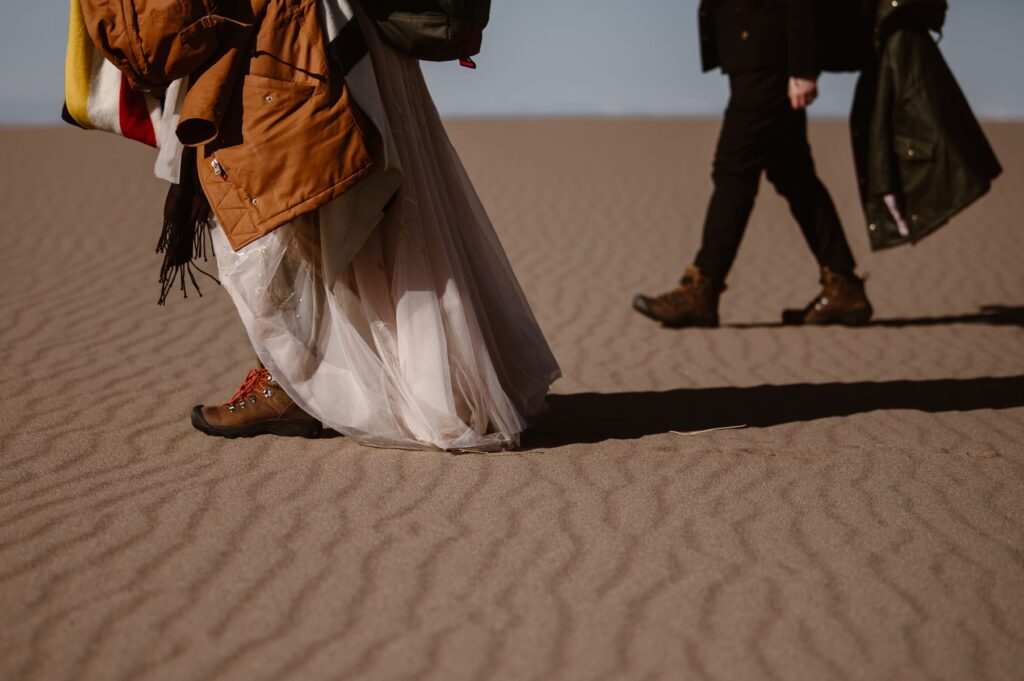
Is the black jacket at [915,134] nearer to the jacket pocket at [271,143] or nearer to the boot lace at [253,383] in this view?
the boot lace at [253,383]

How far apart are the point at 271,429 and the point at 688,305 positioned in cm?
287

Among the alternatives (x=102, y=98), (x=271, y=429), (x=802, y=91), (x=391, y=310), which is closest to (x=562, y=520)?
(x=391, y=310)

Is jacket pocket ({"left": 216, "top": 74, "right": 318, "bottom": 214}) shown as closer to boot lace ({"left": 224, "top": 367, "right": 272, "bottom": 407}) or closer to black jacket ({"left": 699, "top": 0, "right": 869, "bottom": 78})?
boot lace ({"left": 224, "top": 367, "right": 272, "bottom": 407})

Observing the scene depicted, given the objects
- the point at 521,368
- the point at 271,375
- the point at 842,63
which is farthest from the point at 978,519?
the point at 842,63

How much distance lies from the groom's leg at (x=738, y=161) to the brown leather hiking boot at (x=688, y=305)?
4.2 inches

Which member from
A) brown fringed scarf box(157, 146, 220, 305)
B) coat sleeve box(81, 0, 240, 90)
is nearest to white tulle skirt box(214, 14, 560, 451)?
brown fringed scarf box(157, 146, 220, 305)

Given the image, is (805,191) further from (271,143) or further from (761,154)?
(271,143)

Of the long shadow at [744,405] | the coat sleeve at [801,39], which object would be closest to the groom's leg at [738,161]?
the coat sleeve at [801,39]

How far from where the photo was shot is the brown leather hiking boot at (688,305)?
19.6ft

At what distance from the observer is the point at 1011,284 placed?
8.01 meters

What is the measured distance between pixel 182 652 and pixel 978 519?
2321mm

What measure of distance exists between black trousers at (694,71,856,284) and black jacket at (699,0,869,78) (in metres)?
0.11

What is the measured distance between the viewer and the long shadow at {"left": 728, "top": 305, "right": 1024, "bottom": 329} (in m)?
6.52

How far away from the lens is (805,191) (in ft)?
19.4
